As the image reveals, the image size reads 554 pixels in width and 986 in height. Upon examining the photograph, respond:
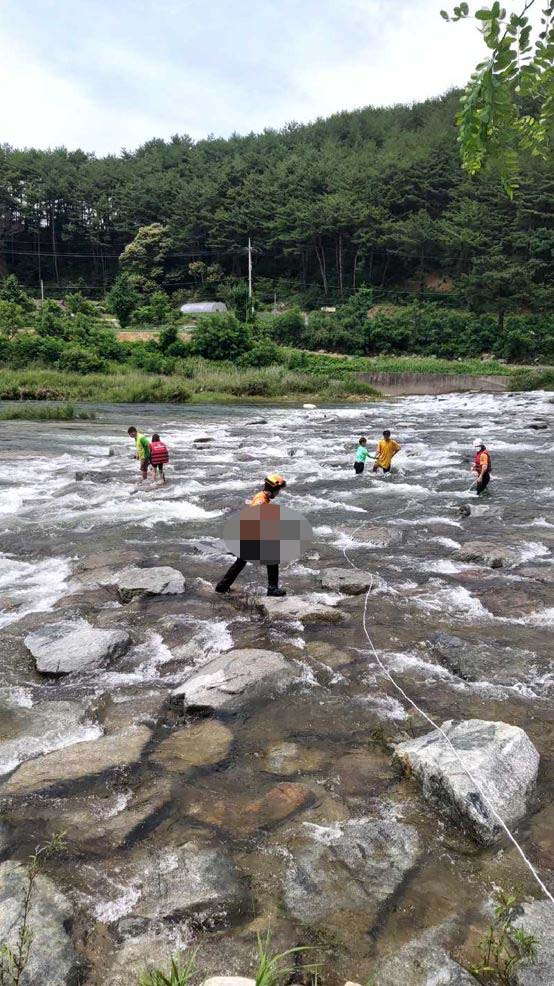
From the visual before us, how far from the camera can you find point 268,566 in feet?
26.2

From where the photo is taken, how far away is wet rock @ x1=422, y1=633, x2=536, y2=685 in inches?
236

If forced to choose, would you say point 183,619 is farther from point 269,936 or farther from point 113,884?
point 269,936

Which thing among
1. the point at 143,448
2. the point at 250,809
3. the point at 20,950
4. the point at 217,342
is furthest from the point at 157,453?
the point at 217,342

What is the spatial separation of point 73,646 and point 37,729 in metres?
1.35

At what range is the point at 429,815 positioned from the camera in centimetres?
404

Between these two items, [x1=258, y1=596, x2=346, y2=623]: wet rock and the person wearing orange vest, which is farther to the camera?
the person wearing orange vest

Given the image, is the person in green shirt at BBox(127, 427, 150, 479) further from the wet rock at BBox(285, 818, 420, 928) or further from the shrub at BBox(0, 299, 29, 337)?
the shrub at BBox(0, 299, 29, 337)

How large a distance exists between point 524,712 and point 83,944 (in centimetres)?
389

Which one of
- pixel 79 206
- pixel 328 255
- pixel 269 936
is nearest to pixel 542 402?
pixel 269 936

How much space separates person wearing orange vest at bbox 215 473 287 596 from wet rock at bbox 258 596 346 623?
0.27 m

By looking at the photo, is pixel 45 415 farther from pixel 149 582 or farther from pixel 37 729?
pixel 37 729

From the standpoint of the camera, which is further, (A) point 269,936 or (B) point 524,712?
(B) point 524,712

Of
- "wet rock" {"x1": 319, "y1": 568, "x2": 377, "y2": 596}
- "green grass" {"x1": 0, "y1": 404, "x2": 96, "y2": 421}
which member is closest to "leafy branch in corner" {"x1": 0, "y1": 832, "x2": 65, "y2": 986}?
"wet rock" {"x1": 319, "y1": 568, "x2": 377, "y2": 596}

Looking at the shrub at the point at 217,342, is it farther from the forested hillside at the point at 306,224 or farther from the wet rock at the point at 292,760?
the wet rock at the point at 292,760
